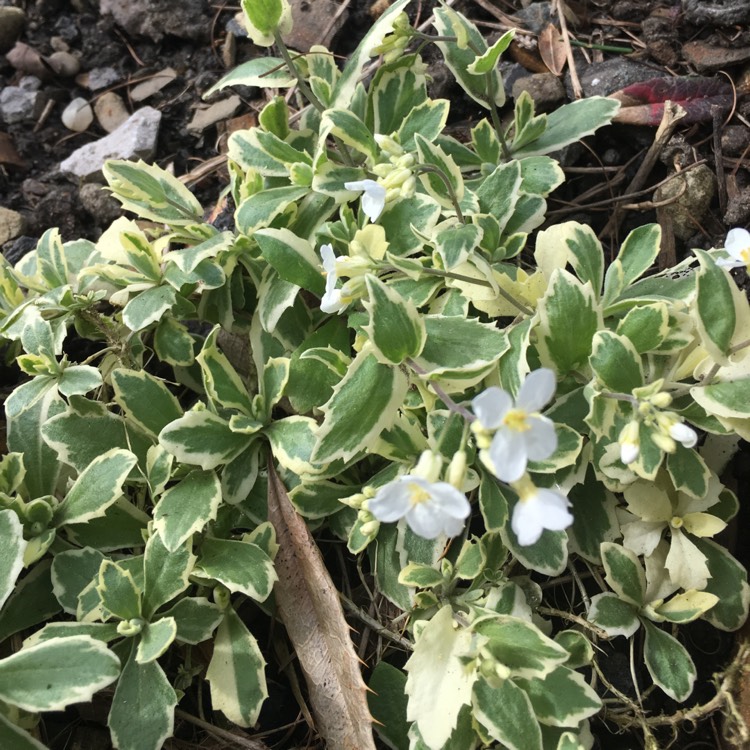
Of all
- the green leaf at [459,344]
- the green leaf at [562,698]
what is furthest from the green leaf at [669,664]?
the green leaf at [459,344]

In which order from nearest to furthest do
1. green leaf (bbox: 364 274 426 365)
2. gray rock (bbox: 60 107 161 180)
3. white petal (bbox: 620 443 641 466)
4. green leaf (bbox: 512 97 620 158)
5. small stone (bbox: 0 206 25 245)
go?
white petal (bbox: 620 443 641 466), green leaf (bbox: 364 274 426 365), green leaf (bbox: 512 97 620 158), small stone (bbox: 0 206 25 245), gray rock (bbox: 60 107 161 180)

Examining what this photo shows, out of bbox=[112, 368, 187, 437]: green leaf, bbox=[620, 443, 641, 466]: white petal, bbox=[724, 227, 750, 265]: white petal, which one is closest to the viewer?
bbox=[620, 443, 641, 466]: white petal

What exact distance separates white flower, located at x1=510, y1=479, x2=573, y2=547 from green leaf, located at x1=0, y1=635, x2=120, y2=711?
30.9 inches

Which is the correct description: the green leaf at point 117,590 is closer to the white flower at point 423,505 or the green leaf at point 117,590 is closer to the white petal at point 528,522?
the white flower at point 423,505

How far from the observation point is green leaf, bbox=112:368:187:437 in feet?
5.66

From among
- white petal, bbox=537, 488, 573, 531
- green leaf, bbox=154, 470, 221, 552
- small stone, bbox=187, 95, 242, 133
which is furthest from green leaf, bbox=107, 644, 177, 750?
small stone, bbox=187, 95, 242, 133

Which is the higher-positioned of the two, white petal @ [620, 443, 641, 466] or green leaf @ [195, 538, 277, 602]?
white petal @ [620, 443, 641, 466]

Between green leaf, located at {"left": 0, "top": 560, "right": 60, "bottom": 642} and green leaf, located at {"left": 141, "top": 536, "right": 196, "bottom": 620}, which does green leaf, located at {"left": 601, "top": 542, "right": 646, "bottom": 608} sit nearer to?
green leaf, located at {"left": 141, "top": 536, "right": 196, "bottom": 620}

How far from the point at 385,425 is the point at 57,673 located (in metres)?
0.75

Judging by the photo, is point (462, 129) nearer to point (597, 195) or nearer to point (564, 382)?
point (597, 195)

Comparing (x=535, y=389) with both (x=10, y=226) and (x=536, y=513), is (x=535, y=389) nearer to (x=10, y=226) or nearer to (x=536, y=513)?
(x=536, y=513)

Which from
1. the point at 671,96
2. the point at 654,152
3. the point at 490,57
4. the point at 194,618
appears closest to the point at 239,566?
the point at 194,618

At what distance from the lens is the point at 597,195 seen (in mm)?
2146

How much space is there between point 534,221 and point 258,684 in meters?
1.19
